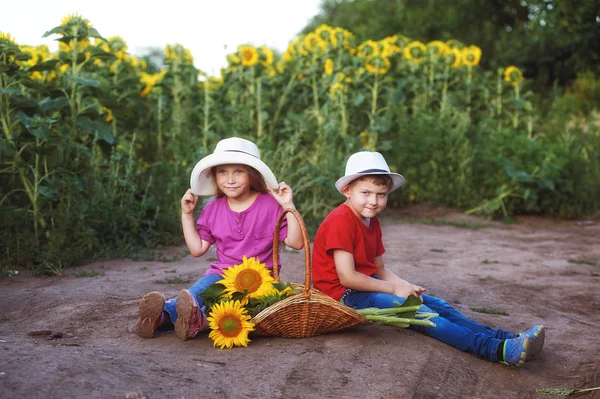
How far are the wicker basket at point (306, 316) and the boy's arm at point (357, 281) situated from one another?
0.25m

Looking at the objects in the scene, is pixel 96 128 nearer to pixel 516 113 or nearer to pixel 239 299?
pixel 239 299

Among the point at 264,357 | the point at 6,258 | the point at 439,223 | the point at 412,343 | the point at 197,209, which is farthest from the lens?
the point at 439,223

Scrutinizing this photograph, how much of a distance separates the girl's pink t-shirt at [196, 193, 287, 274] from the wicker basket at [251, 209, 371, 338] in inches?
19.5

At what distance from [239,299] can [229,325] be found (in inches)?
7.2

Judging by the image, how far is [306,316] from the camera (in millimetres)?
3697

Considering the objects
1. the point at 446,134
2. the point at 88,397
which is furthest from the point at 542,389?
the point at 446,134

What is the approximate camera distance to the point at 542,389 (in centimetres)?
367

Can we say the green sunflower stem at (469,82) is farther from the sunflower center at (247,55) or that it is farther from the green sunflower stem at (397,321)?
the green sunflower stem at (397,321)

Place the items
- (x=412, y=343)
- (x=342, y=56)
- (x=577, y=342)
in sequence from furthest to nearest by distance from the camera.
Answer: (x=342, y=56), (x=577, y=342), (x=412, y=343)

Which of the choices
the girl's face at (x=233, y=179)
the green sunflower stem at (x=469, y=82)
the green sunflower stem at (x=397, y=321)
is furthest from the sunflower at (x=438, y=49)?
the green sunflower stem at (x=397, y=321)

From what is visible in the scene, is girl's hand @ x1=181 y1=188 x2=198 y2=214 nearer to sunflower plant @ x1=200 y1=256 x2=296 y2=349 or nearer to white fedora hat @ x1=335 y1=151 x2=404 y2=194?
sunflower plant @ x1=200 y1=256 x2=296 y2=349

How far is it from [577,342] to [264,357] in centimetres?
196

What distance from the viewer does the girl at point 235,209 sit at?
4.16 m

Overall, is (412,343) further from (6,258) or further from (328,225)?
(6,258)
